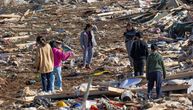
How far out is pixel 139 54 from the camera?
14.5 metres

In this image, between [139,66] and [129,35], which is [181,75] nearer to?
[139,66]

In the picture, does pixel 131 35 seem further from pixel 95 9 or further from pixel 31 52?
pixel 95 9

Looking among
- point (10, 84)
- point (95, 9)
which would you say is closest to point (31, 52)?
point (10, 84)

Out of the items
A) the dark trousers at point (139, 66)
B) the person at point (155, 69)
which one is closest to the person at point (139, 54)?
the dark trousers at point (139, 66)

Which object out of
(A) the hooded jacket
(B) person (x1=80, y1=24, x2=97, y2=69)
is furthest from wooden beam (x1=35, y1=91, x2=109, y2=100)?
(B) person (x1=80, y1=24, x2=97, y2=69)

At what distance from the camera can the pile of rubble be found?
12180 millimetres

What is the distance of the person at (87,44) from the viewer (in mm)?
17031

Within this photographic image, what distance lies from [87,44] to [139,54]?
3.10 meters

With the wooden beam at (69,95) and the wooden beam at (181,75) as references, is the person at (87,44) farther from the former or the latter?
the wooden beam at (69,95)

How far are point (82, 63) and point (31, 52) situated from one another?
359 cm

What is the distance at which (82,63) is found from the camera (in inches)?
712

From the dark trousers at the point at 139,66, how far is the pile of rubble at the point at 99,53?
28 centimetres

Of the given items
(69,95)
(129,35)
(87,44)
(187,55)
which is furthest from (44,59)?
(187,55)

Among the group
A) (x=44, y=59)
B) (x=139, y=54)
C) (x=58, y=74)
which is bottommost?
(x=58, y=74)
